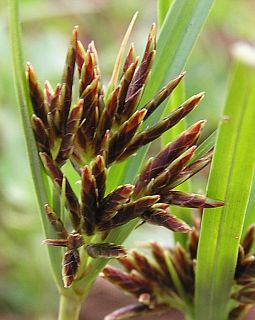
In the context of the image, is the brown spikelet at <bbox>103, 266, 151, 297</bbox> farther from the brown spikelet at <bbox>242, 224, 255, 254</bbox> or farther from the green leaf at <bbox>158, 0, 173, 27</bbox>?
the green leaf at <bbox>158, 0, 173, 27</bbox>

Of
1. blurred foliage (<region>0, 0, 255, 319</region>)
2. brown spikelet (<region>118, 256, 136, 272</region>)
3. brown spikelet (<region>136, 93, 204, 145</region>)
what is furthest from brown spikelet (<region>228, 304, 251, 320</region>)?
blurred foliage (<region>0, 0, 255, 319</region>)

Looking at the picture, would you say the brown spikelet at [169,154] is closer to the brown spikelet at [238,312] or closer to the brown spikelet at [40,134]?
the brown spikelet at [40,134]

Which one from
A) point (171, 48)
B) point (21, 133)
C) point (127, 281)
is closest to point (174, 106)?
point (171, 48)

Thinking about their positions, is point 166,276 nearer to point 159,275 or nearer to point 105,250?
point 159,275

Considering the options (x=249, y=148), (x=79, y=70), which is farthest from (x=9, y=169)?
(x=249, y=148)

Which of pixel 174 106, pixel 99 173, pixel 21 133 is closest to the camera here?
pixel 99 173

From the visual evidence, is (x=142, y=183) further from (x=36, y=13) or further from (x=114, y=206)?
(x=36, y=13)

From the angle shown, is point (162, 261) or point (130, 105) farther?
point (162, 261)
